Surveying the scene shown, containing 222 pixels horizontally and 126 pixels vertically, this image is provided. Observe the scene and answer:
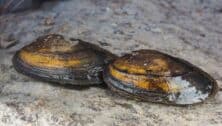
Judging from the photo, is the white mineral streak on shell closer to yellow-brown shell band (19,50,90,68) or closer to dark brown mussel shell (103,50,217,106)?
dark brown mussel shell (103,50,217,106)

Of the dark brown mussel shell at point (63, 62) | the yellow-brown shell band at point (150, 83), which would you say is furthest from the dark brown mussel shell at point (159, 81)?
the dark brown mussel shell at point (63, 62)

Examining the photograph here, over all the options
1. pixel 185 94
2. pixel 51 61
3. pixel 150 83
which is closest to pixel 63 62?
pixel 51 61

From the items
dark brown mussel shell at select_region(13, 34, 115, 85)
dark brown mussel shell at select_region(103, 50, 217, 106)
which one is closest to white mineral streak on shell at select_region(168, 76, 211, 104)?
dark brown mussel shell at select_region(103, 50, 217, 106)

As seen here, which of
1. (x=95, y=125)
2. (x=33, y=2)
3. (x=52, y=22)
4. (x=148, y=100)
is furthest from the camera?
(x=33, y=2)

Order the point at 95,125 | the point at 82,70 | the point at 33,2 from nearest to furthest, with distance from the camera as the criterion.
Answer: the point at 95,125 → the point at 82,70 → the point at 33,2

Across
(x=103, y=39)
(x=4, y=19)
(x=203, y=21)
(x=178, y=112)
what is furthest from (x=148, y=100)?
(x=4, y=19)

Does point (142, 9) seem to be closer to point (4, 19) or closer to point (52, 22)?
point (52, 22)

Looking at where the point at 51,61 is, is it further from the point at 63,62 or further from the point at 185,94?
the point at 185,94
